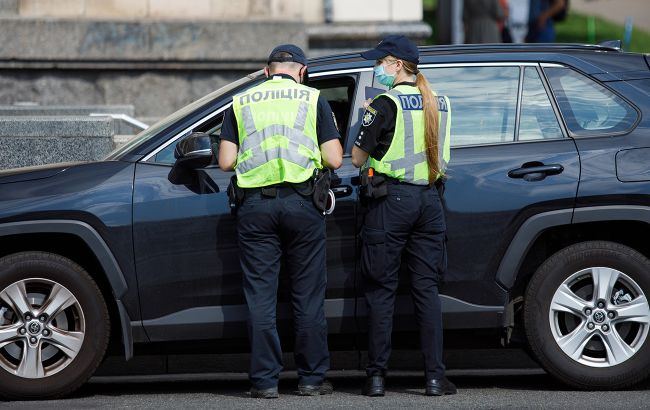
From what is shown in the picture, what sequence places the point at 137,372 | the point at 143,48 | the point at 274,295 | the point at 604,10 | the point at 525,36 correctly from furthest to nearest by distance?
the point at 604,10
the point at 525,36
the point at 143,48
the point at 137,372
the point at 274,295

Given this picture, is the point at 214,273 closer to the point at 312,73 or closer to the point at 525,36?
the point at 312,73

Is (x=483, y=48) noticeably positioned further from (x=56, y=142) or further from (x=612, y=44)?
(x=56, y=142)

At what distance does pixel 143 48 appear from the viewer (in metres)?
12.8

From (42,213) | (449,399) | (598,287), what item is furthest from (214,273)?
(598,287)

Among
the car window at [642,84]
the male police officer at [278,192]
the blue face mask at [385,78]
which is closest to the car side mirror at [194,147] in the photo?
the male police officer at [278,192]

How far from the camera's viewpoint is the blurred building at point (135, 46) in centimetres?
1271

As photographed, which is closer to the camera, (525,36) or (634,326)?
(634,326)

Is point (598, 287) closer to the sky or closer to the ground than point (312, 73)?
closer to the ground

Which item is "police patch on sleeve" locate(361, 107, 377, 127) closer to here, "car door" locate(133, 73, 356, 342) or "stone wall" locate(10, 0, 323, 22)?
"car door" locate(133, 73, 356, 342)

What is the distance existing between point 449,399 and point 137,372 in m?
2.05

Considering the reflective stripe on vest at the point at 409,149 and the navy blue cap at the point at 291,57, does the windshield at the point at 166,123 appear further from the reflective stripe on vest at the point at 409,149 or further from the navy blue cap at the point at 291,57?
the reflective stripe on vest at the point at 409,149

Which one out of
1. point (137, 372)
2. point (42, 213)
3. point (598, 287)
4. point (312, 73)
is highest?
point (312, 73)

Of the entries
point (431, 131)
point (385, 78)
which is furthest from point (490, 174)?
point (385, 78)

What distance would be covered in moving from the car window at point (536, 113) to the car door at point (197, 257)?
0.93 meters
